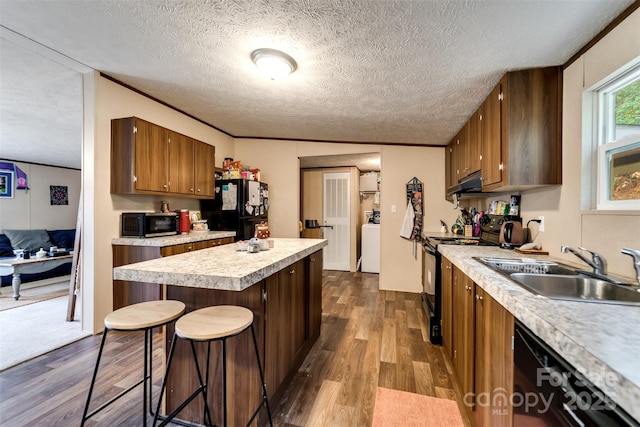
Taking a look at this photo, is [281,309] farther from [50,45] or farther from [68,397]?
[50,45]

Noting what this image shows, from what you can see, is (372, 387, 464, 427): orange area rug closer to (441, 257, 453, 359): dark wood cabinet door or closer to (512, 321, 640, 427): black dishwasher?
(441, 257, 453, 359): dark wood cabinet door

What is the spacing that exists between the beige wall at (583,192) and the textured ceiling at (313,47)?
14 cm

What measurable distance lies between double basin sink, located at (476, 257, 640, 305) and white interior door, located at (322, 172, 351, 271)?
399 centimetres

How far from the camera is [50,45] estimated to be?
2049 mm

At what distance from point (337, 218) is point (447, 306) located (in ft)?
11.8

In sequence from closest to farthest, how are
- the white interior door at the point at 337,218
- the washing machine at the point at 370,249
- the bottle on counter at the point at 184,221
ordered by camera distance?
the bottle on counter at the point at 184,221 → the washing machine at the point at 370,249 → the white interior door at the point at 337,218

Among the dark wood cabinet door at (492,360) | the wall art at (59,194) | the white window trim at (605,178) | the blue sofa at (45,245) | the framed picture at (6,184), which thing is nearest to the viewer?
the dark wood cabinet door at (492,360)

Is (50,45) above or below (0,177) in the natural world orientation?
above

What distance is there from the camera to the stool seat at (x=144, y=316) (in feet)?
3.88

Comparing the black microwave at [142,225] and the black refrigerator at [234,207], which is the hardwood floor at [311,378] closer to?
the black microwave at [142,225]

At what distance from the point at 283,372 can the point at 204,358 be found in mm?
552

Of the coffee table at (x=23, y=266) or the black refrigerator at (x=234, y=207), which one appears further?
the black refrigerator at (x=234, y=207)

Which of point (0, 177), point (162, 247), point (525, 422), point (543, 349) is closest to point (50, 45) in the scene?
point (162, 247)

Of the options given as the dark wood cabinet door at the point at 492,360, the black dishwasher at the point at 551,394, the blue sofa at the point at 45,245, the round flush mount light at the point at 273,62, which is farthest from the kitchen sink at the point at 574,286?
the blue sofa at the point at 45,245
